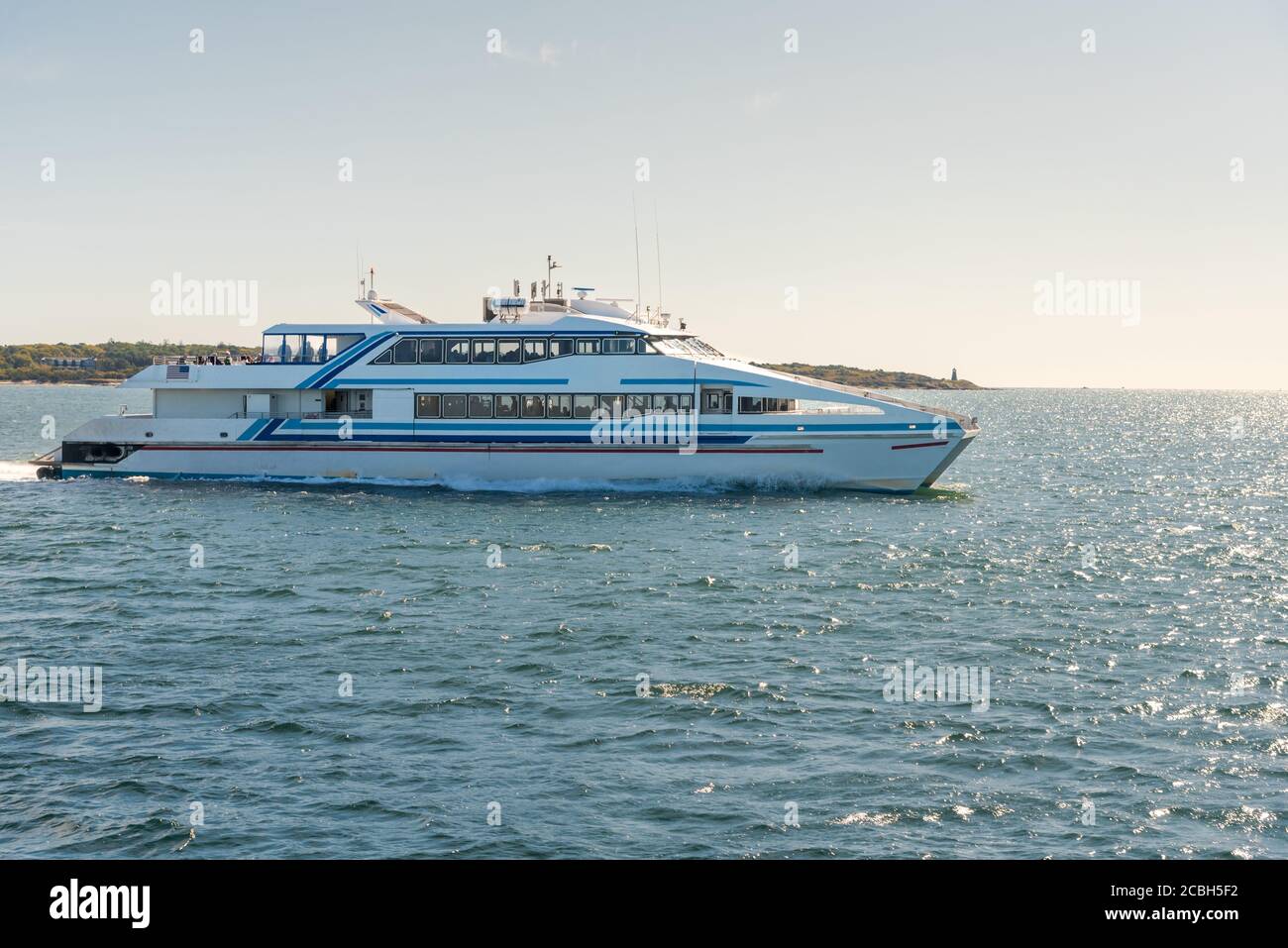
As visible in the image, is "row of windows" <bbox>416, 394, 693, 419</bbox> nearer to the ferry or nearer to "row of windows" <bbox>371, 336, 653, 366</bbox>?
the ferry

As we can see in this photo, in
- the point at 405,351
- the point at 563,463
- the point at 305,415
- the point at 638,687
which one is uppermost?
the point at 405,351

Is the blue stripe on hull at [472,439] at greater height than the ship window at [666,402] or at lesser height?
lesser

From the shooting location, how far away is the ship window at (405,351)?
47656 mm

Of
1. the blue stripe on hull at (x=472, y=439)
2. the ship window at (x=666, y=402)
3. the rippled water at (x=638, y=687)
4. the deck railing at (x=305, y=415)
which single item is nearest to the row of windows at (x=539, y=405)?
the ship window at (x=666, y=402)

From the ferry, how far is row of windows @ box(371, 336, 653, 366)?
0.06m

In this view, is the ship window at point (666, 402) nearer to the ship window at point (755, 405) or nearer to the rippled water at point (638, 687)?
the ship window at point (755, 405)

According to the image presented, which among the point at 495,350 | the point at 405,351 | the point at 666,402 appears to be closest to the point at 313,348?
the point at 405,351

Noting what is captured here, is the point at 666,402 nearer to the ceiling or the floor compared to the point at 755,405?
nearer to the ceiling

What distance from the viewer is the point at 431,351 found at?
47.6 meters

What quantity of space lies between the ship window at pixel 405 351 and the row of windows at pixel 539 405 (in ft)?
5.74

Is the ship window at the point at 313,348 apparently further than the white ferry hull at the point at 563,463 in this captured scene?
Yes

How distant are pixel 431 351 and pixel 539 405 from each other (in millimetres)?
5377

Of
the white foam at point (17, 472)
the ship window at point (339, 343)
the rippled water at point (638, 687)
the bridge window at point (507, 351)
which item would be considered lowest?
the rippled water at point (638, 687)

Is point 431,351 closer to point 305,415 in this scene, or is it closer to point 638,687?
point 305,415
